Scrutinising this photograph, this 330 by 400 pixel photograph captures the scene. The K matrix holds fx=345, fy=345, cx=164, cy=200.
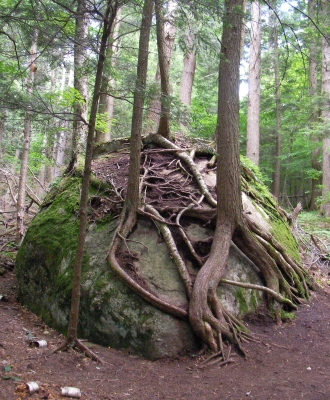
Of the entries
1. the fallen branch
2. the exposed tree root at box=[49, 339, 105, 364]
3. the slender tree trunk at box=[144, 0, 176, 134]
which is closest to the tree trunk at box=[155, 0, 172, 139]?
the slender tree trunk at box=[144, 0, 176, 134]

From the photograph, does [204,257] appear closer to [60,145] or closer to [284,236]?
[284,236]

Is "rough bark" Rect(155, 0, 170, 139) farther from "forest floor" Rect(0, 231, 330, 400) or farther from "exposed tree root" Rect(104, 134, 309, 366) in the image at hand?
"forest floor" Rect(0, 231, 330, 400)

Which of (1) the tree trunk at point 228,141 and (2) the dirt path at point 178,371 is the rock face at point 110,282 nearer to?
(2) the dirt path at point 178,371

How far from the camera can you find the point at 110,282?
519 centimetres

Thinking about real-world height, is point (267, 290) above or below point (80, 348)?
above

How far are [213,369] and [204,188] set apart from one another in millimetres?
3324

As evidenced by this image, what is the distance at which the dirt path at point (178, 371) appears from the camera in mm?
3617

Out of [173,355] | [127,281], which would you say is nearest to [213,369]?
[173,355]

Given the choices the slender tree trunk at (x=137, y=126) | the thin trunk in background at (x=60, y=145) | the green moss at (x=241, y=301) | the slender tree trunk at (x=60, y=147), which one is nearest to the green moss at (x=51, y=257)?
the slender tree trunk at (x=137, y=126)

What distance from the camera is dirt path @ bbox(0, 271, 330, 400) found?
11.9ft

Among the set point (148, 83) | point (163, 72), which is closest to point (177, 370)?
point (148, 83)

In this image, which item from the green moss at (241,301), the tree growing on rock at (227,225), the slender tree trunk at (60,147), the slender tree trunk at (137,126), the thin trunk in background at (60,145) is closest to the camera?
the tree growing on rock at (227,225)

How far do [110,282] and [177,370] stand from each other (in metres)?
1.58

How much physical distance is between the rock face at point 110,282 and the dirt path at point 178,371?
25 centimetres
